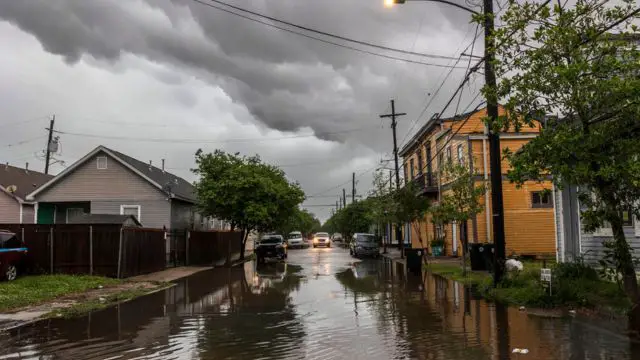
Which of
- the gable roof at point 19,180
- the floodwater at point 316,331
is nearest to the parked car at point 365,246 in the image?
the gable roof at point 19,180

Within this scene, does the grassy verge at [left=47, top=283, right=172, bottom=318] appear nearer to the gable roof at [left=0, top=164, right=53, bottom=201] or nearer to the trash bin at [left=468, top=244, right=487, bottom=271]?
the trash bin at [left=468, top=244, right=487, bottom=271]

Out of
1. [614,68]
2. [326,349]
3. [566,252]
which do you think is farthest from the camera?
[566,252]

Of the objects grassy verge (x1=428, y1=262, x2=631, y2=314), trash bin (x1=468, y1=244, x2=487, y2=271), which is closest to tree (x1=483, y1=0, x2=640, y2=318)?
grassy verge (x1=428, y1=262, x2=631, y2=314)

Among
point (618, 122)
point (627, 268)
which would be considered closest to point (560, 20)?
point (618, 122)

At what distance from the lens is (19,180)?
1485 inches

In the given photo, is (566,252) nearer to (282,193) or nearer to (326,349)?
(326,349)

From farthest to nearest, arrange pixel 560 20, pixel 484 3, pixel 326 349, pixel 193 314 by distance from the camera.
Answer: pixel 484 3, pixel 193 314, pixel 560 20, pixel 326 349

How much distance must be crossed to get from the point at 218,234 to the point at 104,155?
7433 millimetres

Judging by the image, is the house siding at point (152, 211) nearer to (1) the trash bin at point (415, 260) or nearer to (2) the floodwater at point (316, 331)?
(1) the trash bin at point (415, 260)

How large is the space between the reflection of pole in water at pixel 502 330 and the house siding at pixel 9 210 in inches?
1230

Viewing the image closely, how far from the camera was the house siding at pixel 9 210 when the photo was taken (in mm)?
34062

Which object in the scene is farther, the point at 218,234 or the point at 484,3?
the point at 218,234

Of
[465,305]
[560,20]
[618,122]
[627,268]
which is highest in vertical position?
[560,20]

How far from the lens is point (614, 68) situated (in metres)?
9.04
